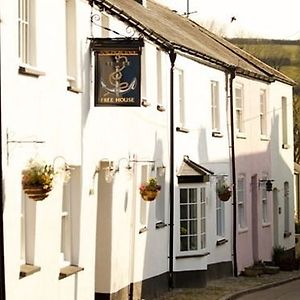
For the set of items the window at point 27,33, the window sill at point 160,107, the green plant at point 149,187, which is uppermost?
the window at point 27,33

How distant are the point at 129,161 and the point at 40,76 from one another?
17.7 ft

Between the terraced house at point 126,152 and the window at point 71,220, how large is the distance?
2 cm

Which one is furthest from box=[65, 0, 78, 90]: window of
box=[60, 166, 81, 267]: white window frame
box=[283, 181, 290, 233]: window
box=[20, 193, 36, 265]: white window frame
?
box=[283, 181, 290, 233]: window

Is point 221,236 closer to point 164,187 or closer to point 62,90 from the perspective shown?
point 164,187

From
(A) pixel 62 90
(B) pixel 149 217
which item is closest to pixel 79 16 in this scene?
(A) pixel 62 90

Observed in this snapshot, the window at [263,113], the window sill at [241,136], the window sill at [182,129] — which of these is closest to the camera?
the window sill at [182,129]

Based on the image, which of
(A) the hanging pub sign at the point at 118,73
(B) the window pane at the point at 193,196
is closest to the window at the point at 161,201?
(B) the window pane at the point at 193,196

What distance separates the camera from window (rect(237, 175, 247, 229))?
28025mm

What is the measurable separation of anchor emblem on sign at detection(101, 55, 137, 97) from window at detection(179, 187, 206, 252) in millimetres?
8583

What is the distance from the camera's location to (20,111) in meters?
12.2

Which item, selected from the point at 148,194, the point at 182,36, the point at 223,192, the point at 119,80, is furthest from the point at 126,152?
the point at 182,36

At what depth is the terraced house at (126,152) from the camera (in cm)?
1266

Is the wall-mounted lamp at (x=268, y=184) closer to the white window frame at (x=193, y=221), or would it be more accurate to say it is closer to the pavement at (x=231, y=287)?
the pavement at (x=231, y=287)

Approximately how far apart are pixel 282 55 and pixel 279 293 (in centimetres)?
3812
